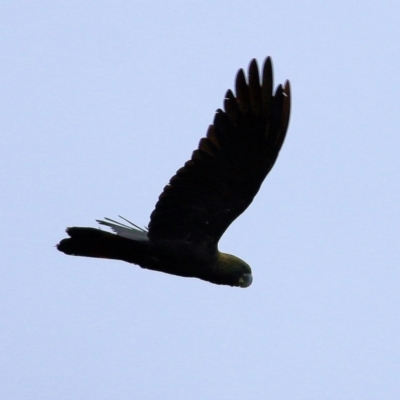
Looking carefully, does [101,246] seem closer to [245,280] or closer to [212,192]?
[212,192]

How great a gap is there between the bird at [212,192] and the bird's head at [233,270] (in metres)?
0.02

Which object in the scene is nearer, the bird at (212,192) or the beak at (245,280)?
the bird at (212,192)

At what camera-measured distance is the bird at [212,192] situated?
11922 millimetres

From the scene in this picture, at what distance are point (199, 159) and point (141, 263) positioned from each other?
1.31 m

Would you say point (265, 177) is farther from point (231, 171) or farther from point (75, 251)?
point (75, 251)

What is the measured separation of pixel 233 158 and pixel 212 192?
0.42 m

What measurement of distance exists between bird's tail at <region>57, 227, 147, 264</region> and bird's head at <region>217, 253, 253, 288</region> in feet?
2.85

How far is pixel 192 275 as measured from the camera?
12.6 meters

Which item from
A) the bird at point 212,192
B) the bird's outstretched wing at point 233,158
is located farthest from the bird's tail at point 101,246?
the bird's outstretched wing at point 233,158

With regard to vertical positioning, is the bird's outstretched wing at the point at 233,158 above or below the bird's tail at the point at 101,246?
above

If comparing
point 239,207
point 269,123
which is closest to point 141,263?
point 239,207

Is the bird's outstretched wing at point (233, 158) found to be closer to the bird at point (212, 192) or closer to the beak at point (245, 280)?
the bird at point (212, 192)

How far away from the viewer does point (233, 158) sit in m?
12.1

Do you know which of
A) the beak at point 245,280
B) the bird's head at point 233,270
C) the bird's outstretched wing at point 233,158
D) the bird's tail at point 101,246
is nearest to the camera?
the bird's outstretched wing at point 233,158
